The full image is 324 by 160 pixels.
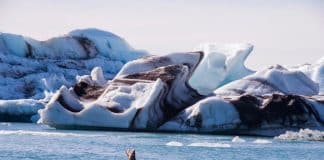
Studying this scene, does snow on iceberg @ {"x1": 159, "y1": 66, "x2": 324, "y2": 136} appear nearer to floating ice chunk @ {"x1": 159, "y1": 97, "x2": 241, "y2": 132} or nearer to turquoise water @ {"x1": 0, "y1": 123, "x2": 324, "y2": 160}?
Answer: floating ice chunk @ {"x1": 159, "y1": 97, "x2": 241, "y2": 132}

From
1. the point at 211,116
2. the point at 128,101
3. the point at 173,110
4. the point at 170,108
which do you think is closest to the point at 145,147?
the point at 211,116

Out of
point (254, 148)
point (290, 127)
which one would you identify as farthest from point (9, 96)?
point (254, 148)

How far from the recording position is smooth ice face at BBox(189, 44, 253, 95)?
209 feet

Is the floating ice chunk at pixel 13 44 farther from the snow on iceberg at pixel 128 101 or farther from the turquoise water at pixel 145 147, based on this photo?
the turquoise water at pixel 145 147

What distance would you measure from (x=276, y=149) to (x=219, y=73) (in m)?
23.5

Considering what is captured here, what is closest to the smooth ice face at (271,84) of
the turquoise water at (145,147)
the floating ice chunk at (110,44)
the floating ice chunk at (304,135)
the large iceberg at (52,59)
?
the turquoise water at (145,147)

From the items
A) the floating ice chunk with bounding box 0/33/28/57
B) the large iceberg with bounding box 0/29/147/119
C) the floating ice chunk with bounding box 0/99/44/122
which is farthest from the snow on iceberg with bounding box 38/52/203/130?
the floating ice chunk with bounding box 0/33/28/57

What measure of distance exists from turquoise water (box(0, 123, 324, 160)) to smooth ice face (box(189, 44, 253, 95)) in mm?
13253

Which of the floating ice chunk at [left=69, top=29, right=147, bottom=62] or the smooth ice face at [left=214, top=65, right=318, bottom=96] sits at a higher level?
the floating ice chunk at [left=69, top=29, right=147, bottom=62]

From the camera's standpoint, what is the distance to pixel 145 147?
132 ft

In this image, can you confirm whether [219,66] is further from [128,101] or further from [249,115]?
[128,101]

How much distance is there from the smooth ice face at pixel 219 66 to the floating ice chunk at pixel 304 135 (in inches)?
546

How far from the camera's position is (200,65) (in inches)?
2518

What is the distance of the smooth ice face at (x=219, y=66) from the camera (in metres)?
63.8
